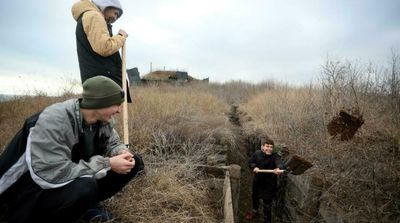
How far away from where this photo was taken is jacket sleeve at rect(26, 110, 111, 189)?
1894mm

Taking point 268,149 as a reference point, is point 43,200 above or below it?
above

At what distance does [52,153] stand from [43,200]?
291 millimetres

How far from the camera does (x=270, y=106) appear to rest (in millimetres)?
9734

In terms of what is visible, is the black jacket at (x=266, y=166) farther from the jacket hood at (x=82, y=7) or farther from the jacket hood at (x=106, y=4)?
the jacket hood at (x=82, y=7)

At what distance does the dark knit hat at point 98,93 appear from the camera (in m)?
2.09

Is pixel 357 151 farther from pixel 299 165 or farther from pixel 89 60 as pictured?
pixel 89 60

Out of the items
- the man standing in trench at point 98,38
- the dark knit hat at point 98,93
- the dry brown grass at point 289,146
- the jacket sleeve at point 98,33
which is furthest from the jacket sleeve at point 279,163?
the dark knit hat at point 98,93

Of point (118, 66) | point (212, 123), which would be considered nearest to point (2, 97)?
point (212, 123)

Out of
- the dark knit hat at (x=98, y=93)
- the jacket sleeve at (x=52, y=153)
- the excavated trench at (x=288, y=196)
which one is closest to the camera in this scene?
the jacket sleeve at (x=52, y=153)

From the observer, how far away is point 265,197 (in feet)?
18.3

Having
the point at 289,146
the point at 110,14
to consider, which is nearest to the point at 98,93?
the point at 110,14

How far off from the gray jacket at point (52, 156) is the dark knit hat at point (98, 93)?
0.12m

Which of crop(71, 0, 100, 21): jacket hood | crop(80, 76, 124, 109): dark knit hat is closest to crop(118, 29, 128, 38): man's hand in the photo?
crop(71, 0, 100, 21): jacket hood

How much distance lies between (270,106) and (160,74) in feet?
29.2
